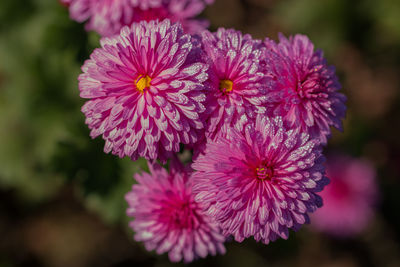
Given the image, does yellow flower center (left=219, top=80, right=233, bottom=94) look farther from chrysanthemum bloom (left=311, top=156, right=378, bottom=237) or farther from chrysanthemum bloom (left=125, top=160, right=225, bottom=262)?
chrysanthemum bloom (left=311, top=156, right=378, bottom=237)

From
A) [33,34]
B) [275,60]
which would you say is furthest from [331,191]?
[33,34]

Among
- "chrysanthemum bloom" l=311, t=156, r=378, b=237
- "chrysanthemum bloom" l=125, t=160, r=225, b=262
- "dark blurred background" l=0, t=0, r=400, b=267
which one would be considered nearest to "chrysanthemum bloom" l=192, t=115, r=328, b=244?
"chrysanthemum bloom" l=125, t=160, r=225, b=262

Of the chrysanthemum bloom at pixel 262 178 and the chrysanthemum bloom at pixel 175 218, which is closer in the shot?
the chrysanthemum bloom at pixel 262 178

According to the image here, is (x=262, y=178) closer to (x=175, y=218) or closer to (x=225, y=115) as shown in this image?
(x=225, y=115)

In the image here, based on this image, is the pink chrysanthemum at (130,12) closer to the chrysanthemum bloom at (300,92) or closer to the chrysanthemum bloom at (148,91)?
the chrysanthemum bloom at (148,91)

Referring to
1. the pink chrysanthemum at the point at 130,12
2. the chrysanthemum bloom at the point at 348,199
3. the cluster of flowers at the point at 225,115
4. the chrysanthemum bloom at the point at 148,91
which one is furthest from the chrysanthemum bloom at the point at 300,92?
the chrysanthemum bloom at the point at 348,199

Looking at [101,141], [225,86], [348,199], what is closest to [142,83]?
[225,86]

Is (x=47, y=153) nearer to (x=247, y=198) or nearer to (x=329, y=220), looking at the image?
(x=247, y=198)
